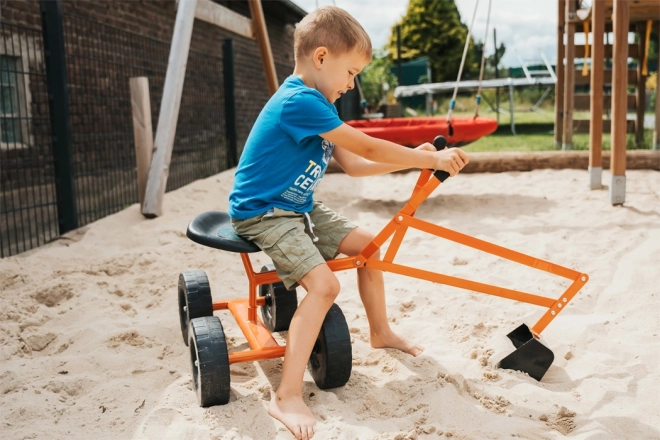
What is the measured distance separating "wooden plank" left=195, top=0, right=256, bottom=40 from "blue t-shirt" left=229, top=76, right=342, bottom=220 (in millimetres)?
3328

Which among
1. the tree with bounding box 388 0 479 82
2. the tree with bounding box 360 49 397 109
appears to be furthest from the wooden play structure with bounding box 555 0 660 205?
the tree with bounding box 388 0 479 82

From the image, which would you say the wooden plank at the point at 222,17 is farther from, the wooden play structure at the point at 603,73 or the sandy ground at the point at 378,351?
the wooden play structure at the point at 603,73

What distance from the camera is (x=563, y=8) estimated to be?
343 inches

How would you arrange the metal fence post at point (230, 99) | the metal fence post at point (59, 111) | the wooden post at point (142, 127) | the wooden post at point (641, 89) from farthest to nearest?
1. the wooden post at point (641, 89)
2. the metal fence post at point (230, 99)
3. the wooden post at point (142, 127)
4. the metal fence post at point (59, 111)

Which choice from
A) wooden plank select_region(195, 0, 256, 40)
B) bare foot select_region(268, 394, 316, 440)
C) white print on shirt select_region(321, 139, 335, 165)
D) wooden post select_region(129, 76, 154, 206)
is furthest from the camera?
wooden plank select_region(195, 0, 256, 40)

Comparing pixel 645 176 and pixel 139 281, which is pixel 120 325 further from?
pixel 645 176

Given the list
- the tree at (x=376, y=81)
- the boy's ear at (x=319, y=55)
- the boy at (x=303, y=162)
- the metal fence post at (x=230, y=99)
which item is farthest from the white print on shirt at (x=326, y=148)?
the tree at (x=376, y=81)

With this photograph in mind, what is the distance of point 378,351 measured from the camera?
2.52 meters

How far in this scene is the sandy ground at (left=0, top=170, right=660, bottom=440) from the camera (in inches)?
77.5

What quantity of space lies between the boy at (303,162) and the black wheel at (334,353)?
10 centimetres

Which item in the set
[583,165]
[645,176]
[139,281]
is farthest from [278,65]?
[139,281]

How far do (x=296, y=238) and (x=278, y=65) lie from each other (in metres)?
8.48

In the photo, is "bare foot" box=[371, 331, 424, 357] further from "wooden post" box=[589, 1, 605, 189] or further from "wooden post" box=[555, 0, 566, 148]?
"wooden post" box=[555, 0, 566, 148]

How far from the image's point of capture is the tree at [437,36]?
26.8 meters
